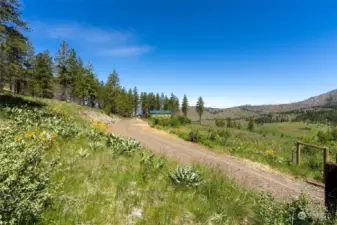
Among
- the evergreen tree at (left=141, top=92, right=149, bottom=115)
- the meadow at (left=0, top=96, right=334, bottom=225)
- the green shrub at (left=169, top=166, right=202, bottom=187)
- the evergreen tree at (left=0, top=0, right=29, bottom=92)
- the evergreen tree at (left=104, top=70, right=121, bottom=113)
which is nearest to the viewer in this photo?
the meadow at (left=0, top=96, right=334, bottom=225)

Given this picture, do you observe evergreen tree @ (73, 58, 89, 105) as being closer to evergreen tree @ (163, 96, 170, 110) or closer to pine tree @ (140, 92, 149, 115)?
pine tree @ (140, 92, 149, 115)

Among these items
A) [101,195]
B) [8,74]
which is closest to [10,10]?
[8,74]

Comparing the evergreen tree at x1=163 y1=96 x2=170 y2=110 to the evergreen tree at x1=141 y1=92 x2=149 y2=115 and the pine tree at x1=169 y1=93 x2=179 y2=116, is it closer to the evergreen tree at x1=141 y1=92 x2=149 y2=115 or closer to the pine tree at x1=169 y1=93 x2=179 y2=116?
the pine tree at x1=169 y1=93 x2=179 y2=116

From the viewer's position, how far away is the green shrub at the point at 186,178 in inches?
185

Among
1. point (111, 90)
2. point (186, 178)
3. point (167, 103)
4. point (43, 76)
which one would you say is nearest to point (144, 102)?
point (167, 103)

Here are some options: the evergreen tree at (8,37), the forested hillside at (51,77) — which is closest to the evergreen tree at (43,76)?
the forested hillside at (51,77)

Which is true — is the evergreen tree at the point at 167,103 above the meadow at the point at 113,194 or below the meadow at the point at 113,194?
above

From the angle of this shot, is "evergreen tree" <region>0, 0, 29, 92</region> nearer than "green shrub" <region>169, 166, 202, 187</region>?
No

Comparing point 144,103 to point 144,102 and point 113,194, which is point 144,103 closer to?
point 144,102

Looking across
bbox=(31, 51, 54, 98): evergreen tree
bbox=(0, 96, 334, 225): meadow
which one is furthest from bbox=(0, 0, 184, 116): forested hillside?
bbox=(0, 96, 334, 225): meadow

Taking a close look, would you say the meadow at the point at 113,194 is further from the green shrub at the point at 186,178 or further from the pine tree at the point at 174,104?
the pine tree at the point at 174,104

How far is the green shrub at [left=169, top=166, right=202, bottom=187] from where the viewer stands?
4.69m

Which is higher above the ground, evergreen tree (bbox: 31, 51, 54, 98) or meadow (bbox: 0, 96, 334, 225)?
evergreen tree (bbox: 31, 51, 54, 98)

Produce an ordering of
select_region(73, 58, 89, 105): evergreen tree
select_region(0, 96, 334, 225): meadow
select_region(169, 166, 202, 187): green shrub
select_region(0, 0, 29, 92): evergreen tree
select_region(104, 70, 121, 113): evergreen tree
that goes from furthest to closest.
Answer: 1. select_region(104, 70, 121, 113): evergreen tree
2. select_region(73, 58, 89, 105): evergreen tree
3. select_region(0, 0, 29, 92): evergreen tree
4. select_region(169, 166, 202, 187): green shrub
5. select_region(0, 96, 334, 225): meadow
